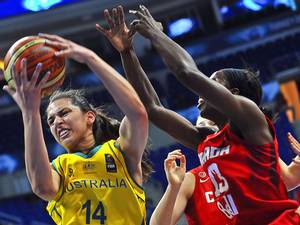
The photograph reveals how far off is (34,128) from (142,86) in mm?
795

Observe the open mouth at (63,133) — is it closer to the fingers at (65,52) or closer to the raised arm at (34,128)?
the raised arm at (34,128)

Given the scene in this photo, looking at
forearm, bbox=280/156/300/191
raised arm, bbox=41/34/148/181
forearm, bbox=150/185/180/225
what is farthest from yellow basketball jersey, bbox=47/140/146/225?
forearm, bbox=280/156/300/191

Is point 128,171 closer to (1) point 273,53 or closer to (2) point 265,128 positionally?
(2) point 265,128

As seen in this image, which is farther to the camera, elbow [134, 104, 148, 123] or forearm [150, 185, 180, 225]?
forearm [150, 185, 180, 225]

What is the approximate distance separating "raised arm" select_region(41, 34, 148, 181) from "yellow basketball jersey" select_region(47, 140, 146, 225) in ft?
0.35

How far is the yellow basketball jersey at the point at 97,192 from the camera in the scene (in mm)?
2520

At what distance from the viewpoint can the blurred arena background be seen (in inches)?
444

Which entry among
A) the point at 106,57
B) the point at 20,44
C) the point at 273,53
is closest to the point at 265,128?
the point at 20,44

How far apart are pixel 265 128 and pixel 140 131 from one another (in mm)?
553

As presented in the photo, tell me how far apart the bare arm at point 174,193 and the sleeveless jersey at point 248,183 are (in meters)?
0.38

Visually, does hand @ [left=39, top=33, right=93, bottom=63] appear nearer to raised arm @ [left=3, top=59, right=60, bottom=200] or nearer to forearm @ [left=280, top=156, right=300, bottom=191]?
raised arm @ [left=3, top=59, right=60, bottom=200]

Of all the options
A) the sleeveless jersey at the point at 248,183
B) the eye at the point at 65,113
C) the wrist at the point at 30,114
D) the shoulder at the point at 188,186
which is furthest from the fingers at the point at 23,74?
the shoulder at the point at 188,186

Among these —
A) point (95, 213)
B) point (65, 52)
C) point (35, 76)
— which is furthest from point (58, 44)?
point (95, 213)

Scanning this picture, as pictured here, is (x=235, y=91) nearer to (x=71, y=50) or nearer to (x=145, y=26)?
(x=145, y=26)
